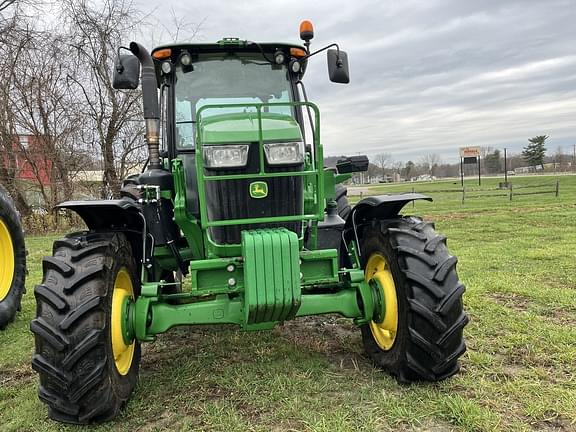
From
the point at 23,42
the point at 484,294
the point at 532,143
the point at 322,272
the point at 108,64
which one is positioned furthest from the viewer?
the point at 532,143

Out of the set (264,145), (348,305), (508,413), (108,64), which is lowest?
(508,413)

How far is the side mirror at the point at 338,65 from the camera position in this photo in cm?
410

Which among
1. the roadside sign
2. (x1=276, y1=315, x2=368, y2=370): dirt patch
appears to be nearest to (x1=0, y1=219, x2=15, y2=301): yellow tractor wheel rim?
(x1=276, y1=315, x2=368, y2=370): dirt patch

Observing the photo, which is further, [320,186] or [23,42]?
[23,42]

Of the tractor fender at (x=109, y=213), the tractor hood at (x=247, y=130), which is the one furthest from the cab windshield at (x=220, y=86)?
the tractor fender at (x=109, y=213)

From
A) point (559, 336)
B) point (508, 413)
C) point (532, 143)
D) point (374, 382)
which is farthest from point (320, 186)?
point (532, 143)

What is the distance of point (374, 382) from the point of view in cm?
336

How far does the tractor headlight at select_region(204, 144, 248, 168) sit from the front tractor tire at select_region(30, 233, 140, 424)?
0.91 m

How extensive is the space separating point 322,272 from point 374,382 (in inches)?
33.1

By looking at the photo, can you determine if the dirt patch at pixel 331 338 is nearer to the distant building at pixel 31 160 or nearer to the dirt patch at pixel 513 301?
the dirt patch at pixel 513 301

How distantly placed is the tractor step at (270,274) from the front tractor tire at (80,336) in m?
0.85

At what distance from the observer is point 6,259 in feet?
17.3

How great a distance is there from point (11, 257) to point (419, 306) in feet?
14.5

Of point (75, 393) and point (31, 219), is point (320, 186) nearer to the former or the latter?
point (75, 393)
